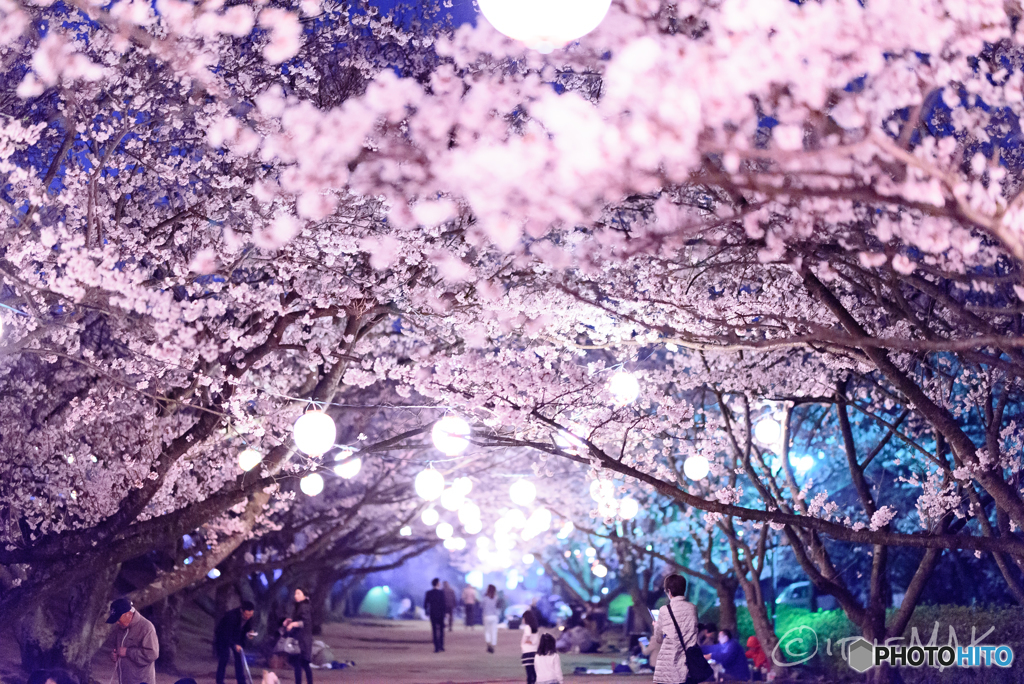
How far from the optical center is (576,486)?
78.9 ft

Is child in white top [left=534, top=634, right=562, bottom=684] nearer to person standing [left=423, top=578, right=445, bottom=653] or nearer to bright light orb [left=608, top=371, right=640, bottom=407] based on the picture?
bright light orb [left=608, top=371, right=640, bottom=407]

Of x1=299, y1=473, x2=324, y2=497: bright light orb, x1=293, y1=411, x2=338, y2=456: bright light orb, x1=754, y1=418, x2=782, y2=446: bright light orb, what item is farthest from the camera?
x1=299, y1=473, x2=324, y2=497: bright light orb

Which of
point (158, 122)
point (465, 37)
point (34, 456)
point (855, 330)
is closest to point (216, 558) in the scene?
point (34, 456)

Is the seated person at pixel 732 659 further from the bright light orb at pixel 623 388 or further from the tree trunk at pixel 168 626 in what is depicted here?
the tree trunk at pixel 168 626

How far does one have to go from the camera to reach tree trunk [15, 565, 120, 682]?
39.6ft

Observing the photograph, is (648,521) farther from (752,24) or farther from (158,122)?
(752,24)

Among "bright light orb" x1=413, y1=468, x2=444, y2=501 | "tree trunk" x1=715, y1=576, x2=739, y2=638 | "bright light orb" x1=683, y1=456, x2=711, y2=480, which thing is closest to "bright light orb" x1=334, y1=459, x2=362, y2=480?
"bright light orb" x1=413, y1=468, x2=444, y2=501

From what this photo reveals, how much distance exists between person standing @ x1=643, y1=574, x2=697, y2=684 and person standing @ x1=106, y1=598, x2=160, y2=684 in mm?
4912

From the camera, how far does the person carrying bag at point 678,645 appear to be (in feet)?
23.3

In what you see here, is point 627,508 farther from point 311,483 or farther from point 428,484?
point 311,483

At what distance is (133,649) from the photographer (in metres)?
7.88

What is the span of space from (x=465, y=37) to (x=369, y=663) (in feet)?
50.1

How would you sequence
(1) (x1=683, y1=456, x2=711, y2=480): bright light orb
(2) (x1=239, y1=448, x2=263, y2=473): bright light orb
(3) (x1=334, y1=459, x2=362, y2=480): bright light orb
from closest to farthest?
1. (3) (x1=334, y1=459, x2=362, y2=480): bright light orb
2. (2) (x1=239, y1=448, x2=263, y2=473): bright light orb
3. (1) (x1=683, y1=456, x2=711, y2=480): bright light orb

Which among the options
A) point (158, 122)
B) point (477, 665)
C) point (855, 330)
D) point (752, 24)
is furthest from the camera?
point (477, 665)
